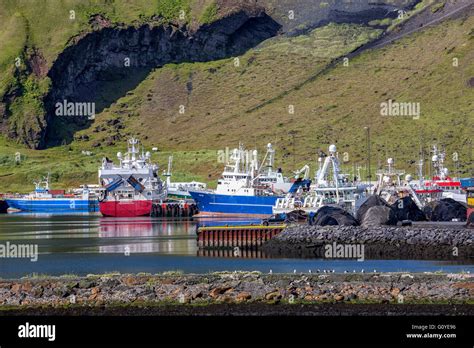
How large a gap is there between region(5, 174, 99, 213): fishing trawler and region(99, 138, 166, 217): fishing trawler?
13.9 meters

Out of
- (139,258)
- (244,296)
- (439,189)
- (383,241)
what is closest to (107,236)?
(139,258)

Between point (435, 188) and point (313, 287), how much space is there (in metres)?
82.9

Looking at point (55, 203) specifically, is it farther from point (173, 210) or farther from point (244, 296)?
point (244, 296)

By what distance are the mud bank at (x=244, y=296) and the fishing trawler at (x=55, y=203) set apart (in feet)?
415

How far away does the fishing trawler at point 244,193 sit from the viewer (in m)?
139

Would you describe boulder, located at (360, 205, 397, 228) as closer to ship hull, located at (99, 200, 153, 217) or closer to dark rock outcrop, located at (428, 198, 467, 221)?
dark rock outcrop, located at (428, 198, 467, 221)

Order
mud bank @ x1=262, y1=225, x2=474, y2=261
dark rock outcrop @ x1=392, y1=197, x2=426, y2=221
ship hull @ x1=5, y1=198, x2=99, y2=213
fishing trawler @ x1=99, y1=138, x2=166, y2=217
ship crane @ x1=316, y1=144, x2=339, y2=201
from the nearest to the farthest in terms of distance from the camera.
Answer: mud bank @ x1=262, y1=225, x2=474, y2=261 < dark rock outcrop @ x1=392, y1=197, x2=426, y2=221 < ship crane @ x1=316, y1=144, x2=339, y2=201 < fishing trawler @ x1=99, y1=138, x2=166, y2=217 < ship hull @ x1=5, y1=198, x2=99, y2=213

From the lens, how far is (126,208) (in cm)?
15788

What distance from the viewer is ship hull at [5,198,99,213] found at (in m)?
178

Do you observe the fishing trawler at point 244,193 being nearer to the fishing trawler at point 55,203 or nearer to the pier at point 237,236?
the fishing trawler at point 55,203

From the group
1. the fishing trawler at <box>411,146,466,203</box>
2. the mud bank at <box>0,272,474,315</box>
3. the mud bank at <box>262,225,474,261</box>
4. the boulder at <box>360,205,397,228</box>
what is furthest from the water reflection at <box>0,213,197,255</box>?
the mud bank at <box>0,272,474,315</box>
